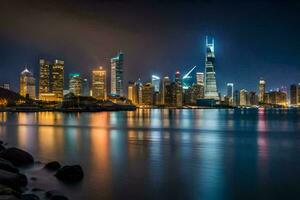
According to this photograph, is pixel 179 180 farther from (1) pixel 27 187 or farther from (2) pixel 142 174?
(1) pixel 27 187

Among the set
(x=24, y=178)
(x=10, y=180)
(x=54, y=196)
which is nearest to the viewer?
(x=54, y=196)

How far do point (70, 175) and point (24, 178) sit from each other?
242 cm

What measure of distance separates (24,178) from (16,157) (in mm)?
5576

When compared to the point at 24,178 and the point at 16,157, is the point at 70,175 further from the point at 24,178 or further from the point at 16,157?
the point at 16,157

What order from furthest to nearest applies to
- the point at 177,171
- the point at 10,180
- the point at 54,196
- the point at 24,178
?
1. the point at 177,171
2. the point at 24,178
3. the point at 10,180
4. the point at 54,196

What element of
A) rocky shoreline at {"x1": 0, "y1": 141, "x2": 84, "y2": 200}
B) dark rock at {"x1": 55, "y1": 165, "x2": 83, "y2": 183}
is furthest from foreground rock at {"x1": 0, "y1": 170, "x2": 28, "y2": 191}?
dark rock at {"x1": 55, "y1": 165, "x2": 83, "y2": 183}

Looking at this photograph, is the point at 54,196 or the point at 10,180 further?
the point at 10,180

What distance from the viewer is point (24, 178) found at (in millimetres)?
17750

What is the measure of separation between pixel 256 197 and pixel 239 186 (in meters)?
2.08

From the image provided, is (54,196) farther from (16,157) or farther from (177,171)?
(177,171)

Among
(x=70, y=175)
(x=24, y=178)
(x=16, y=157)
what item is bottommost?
(x=70, y=175)

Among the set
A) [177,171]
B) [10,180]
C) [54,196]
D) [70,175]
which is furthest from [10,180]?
[177,171]

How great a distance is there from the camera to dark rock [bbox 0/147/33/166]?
73.0ft

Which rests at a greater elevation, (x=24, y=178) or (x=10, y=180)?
(x=10, y=180)
